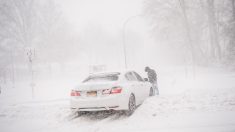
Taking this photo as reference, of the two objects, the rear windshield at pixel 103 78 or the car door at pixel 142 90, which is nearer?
Result: the rear windshield at pixel 103 78

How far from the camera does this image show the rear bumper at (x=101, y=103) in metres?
7.56

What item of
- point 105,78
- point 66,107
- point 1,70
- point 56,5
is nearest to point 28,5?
point 56,5

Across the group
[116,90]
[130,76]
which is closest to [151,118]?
[116,90]

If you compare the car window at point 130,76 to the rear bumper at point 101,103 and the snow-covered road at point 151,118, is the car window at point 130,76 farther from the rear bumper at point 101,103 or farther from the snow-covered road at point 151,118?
the rear bumper at point 101,103

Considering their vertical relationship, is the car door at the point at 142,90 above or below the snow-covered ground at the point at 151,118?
above

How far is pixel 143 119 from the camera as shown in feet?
24.8

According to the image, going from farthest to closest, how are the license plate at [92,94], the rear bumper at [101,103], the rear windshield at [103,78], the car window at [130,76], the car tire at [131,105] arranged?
the car window at [130,76] < the rear windshield at [103,78] < the car tire at [131,105] < the license plate at [92,94] < the rear bumper at [101,103]

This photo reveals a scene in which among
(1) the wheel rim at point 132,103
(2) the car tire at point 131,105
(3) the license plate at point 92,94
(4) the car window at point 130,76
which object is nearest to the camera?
(3) the license plate at point 92,94

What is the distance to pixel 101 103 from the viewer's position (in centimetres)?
755

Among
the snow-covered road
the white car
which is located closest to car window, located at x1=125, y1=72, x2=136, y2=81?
the white car

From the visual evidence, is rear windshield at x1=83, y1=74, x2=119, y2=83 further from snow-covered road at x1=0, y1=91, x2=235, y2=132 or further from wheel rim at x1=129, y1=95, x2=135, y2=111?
snow-covered road at x1=0, y1=91, x2=235, y2=132

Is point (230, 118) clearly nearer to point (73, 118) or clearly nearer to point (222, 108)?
point (222, 108)

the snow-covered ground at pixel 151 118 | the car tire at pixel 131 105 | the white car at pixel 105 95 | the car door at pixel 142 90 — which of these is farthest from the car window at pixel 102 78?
the car door at pixel 142 90

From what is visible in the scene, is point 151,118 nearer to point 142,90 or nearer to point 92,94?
point 92,94
